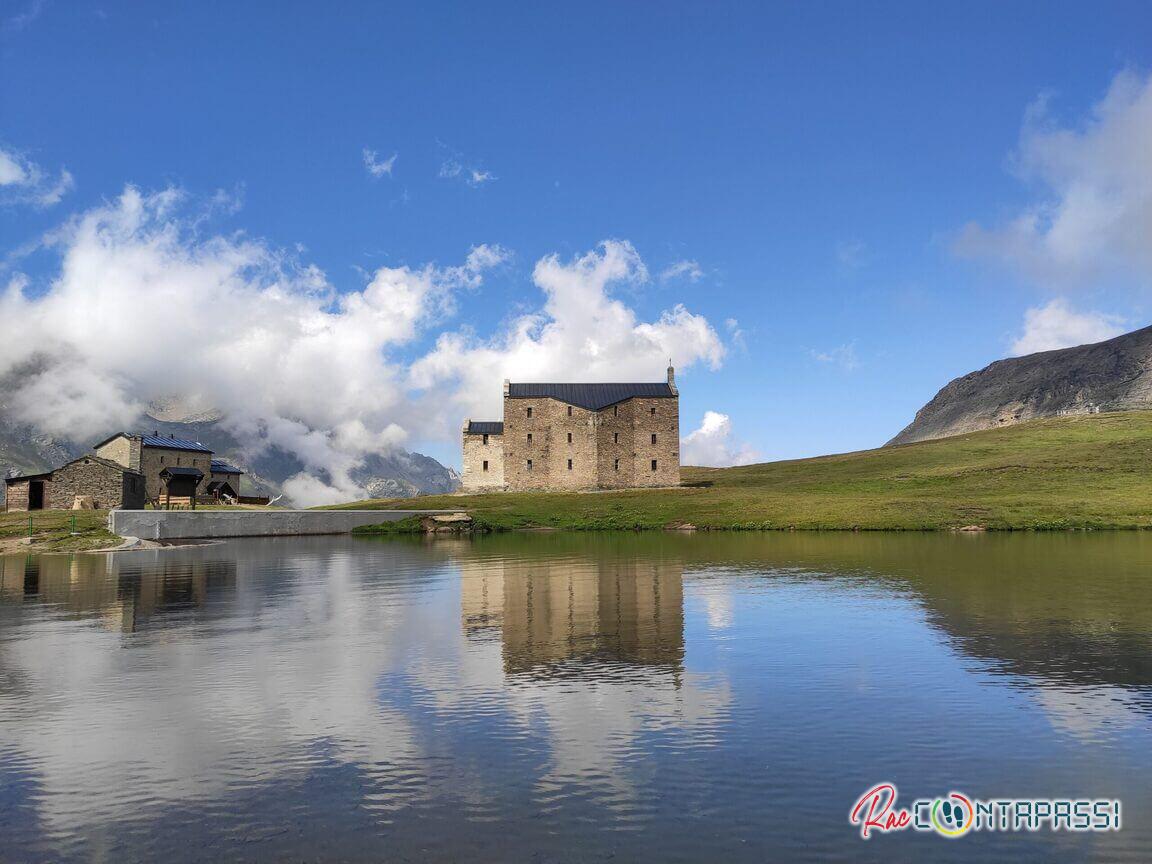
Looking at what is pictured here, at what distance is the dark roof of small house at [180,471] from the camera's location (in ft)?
330

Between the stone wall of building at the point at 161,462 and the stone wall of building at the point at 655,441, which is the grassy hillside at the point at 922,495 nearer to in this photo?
the stone wall of building at the point at 655,441

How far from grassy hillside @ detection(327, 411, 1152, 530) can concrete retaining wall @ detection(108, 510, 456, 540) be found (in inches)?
507

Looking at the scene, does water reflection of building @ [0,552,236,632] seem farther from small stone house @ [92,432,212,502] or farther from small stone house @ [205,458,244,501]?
small stone house @ [205,458,244,501]

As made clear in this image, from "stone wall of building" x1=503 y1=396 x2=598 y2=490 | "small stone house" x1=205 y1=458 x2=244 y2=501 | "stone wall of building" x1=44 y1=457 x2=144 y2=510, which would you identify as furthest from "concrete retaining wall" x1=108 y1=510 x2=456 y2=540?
"small stone house" x1=205 y1=458 x2=244 y2=501

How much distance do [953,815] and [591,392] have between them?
106733 millimetres

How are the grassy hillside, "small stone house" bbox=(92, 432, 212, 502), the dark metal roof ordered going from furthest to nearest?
the dark metal roof → "small stone house" bbox=(92, 432, 212, 502) → the grassy hillside

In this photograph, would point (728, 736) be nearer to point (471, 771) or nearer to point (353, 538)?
point (471, 771)

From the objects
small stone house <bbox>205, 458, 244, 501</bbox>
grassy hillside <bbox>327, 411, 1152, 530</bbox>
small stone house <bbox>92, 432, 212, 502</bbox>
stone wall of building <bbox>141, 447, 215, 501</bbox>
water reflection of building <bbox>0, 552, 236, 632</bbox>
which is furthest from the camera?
small stone house <bbox>205, 458, 244, 501</bbox>

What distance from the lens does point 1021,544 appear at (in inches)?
1791

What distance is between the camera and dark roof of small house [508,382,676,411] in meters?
111

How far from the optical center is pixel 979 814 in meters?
9.01

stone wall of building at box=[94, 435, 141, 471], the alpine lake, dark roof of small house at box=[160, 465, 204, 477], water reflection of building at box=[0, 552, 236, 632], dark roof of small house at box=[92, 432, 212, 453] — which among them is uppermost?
dark roof of small house at box=[92, 432, 212, 453]

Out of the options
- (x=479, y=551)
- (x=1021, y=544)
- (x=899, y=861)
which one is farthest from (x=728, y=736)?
(x=1021, y=544)

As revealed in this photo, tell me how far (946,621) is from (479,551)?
31559 mm
